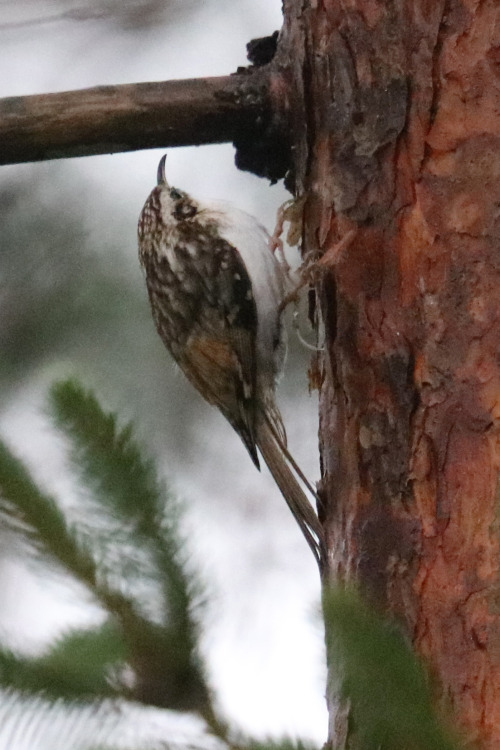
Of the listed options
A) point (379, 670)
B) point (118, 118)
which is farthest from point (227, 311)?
point (379, 670)

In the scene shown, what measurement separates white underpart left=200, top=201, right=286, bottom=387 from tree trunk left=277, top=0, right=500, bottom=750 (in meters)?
0.58

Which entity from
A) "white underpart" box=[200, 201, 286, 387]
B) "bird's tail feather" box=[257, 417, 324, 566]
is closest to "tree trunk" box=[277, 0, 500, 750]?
"bird's tail feather" box=[257, 417, 324, 566]

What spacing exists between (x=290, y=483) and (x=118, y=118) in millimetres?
840

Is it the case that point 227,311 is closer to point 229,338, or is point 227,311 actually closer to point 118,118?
point 229,338

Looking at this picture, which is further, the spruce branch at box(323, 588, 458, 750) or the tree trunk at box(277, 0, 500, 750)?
the tree trunk at box(277, 0, 500, 750)

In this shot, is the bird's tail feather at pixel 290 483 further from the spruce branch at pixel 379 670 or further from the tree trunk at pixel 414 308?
the spruce branch at pixel 379 670

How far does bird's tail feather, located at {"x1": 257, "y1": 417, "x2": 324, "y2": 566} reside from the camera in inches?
71.8

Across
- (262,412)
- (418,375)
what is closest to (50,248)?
(262,412)

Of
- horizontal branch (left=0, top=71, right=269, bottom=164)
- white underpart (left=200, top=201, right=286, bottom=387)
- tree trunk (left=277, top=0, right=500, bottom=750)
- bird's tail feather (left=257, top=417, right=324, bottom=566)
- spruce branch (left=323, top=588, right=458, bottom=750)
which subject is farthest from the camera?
white underpart (left=200, top=201, right=286, bottom=387)

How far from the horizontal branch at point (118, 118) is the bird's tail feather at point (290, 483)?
638 mm

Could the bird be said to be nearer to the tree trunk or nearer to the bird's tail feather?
the bird's tail feather

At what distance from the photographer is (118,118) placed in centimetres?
147

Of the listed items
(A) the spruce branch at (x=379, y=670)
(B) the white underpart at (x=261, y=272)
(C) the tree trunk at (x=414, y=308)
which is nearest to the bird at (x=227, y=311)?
(B) the white underpart at (x=261, y=272)

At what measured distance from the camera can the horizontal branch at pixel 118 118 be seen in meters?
1.46
